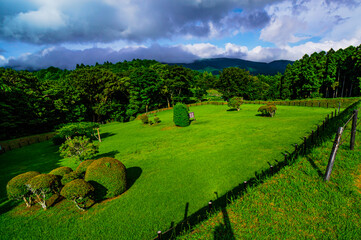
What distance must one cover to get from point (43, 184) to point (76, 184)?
194cm

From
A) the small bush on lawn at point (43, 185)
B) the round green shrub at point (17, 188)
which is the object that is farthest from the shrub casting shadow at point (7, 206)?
the small bush on lawn at point (43, 185)

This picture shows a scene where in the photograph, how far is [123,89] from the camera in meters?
47.8

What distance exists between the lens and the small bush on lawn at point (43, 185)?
7766 mm

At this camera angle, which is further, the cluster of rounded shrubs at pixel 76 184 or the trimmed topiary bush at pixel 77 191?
the cluster of rounded shrubs at pixel 76 184

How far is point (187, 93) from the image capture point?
62.2 meters

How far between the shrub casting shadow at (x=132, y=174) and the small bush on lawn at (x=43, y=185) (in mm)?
3731

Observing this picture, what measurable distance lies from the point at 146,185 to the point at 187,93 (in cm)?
5450

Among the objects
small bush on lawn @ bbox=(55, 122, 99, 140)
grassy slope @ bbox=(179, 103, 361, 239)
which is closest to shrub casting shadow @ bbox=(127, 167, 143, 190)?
grassy slope @ bbox=(179, 103, 361, 239)

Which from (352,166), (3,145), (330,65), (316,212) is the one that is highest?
(330,65)

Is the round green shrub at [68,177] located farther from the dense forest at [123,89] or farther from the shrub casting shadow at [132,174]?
the dense forest at [123,89]

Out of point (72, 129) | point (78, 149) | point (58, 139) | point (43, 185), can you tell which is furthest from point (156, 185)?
point (58, 139)

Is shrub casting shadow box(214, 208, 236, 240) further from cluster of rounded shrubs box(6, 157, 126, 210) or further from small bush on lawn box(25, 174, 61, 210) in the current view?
small bush on lawn box(25, 174, 61, 210)

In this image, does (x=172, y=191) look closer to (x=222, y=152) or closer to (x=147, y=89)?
(x=222, y=152)

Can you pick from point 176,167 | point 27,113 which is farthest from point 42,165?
point 27,113
